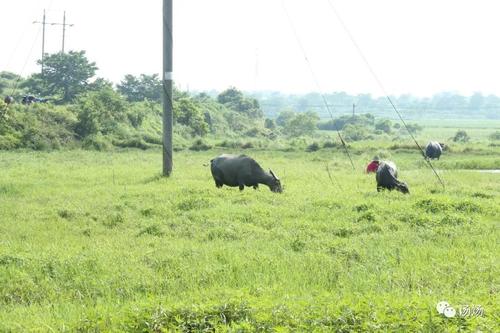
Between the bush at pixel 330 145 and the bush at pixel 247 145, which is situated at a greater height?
the bush at pixel 330 145

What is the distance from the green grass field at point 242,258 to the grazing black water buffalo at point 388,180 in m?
0.74

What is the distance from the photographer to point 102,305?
666 cm

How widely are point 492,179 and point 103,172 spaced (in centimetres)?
1349

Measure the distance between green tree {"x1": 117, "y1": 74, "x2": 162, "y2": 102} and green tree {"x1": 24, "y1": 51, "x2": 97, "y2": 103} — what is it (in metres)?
11.5

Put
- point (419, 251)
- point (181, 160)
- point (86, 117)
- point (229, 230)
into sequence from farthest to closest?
point (86, 117) → point (181, 160) → point (229, 230) → point (419, 251)

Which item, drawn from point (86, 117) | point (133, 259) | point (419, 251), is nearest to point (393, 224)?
point (419, 251)

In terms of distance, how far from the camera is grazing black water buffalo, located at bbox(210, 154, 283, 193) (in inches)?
659

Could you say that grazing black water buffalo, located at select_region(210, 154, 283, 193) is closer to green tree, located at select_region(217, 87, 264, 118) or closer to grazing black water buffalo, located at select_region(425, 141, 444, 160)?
grazing black water buffalo, located at select_region(425, 141, 444, 160)

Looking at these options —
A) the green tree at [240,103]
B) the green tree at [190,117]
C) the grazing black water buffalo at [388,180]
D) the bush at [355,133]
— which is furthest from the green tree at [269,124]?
the grazing black water buffalo at [388,180]

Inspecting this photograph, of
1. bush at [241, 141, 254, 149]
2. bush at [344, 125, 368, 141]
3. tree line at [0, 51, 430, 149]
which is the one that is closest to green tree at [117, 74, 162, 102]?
tree line at [0, 51, 430, 149]

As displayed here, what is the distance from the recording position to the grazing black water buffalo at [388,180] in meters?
15.8

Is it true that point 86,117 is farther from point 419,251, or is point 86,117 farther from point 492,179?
point 419,251

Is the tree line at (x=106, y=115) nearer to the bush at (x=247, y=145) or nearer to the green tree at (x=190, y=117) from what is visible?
the green tree at (x=190, y=117)

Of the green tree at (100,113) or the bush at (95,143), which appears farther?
the green tree at (100,113)
